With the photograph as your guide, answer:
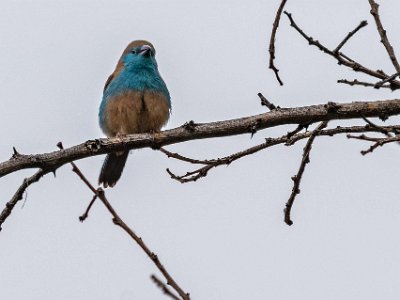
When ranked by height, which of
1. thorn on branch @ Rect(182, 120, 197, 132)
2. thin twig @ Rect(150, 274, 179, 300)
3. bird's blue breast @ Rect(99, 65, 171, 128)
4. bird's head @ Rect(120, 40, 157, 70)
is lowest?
thin twig @ Rect(150, 274, 179, 300)

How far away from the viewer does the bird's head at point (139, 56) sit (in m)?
6.95

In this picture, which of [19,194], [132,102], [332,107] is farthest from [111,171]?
[332,107]

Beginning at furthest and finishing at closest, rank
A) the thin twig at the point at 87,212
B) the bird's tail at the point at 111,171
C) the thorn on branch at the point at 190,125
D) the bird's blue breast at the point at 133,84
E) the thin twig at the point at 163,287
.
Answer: the bird's tail at the point at 111,171, the bird's blue breast at the point at 133,84, the thorn on branch at the point at 190,125, the thin twig at the point at 87,212, the thin twig at the point at 163,287

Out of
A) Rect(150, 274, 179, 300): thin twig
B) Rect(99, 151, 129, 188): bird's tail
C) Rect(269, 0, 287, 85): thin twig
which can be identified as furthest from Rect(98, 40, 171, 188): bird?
Rect(150, 274, 179, 300): thin twig

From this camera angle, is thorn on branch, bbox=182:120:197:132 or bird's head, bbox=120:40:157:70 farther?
bird's head, bbox=120:40:157:70

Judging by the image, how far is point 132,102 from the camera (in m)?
6.36

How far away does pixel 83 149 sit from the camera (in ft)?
12.9

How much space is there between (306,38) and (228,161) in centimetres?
71

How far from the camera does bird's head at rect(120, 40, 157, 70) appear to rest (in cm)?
695

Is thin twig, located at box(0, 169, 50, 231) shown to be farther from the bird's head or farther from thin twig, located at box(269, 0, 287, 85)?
the bird's head

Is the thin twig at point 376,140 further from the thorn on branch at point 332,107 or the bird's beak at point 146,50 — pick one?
the bird's beak at point 146,50

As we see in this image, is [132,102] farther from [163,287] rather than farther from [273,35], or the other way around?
[163,287]

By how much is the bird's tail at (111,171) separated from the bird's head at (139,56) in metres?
0.84

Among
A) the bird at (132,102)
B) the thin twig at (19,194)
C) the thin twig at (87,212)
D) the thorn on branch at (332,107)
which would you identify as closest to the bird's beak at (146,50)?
the bird at (132,102)
